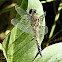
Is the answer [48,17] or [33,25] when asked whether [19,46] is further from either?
[48,17]

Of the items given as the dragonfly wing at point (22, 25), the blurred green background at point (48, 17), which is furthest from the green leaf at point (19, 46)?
the blurred green background at point (48, 17)

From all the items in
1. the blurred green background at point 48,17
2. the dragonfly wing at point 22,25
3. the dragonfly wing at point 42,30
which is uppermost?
the dragonfly wing at point 22,25

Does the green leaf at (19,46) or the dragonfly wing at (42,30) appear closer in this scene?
the green leaf at (19,46)

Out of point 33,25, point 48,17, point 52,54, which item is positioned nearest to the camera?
point 52,54

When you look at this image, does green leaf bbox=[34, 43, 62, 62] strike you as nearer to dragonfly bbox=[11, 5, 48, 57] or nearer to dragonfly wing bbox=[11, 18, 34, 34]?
dragonfly bbox=[11, 5, 48, 57]

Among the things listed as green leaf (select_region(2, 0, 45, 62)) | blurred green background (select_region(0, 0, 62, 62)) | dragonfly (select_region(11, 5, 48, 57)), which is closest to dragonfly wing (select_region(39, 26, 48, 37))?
dragonfly (select_region(11, 5, 48, 57))

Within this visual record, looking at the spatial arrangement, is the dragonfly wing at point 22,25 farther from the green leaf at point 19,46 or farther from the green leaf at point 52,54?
the green leaf at point 52,54

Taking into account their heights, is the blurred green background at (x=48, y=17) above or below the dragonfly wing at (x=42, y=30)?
below

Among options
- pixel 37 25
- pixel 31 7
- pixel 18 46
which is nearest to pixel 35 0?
pixel 31 7

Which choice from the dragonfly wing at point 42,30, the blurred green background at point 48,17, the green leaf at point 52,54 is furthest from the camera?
the blurred green background at point 48,17

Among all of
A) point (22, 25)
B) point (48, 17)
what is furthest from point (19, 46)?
point (48, 17)

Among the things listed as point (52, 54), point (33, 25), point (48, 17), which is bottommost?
point (48, 17)
